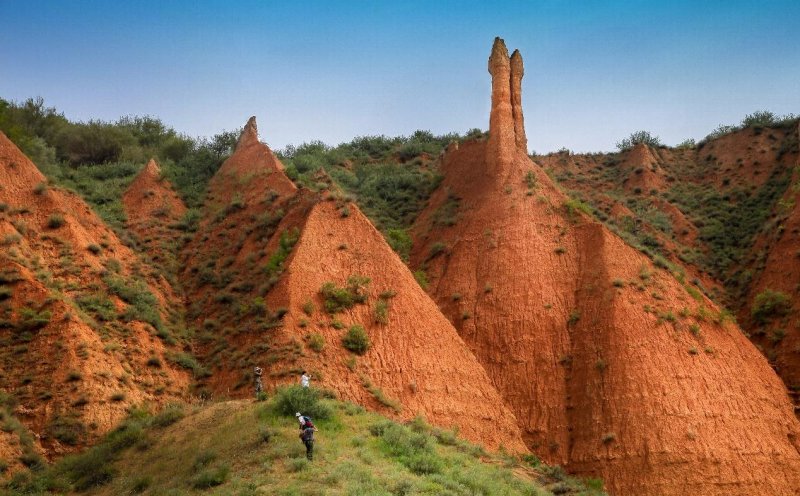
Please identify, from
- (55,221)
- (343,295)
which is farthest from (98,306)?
(343,295)

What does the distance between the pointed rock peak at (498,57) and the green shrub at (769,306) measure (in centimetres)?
1731

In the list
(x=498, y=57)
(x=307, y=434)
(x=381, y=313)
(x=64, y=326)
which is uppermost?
(x=498, y=57)

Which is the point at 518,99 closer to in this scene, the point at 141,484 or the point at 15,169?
the point at 15,169

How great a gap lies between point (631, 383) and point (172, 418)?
1511cm

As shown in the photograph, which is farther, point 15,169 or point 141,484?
point 15,169

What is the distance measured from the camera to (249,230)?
108ft

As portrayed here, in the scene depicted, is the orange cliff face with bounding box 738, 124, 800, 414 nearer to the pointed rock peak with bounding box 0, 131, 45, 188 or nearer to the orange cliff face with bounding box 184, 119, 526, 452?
the orange cliff face with bounding box 184, 119, 526, 452

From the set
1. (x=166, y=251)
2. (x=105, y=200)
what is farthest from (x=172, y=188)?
(x=166, y=251)

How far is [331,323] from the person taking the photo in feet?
86.3

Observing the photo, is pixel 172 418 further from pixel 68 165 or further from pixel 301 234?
pixel 68 165

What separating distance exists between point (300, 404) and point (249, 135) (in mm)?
25288

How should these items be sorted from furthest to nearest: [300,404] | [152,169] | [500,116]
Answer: [500,116] < [152,169] < [300,404]

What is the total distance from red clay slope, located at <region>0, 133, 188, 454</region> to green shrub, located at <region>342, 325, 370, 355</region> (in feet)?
17.9

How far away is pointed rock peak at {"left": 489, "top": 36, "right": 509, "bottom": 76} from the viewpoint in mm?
40975
